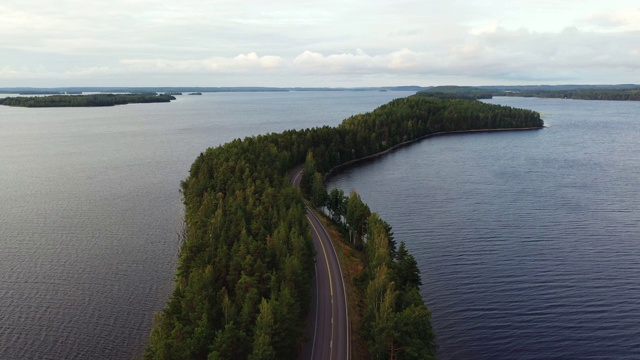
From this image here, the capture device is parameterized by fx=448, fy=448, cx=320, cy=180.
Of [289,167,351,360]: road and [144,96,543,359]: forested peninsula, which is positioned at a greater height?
[144,96,543,359]: forested peninsula

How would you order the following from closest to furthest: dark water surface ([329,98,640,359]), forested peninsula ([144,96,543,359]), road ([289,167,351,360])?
forested peninsula ([144,96,543,359])
road ([289,167,351,360])
dark water surface ([329,98,640,359])

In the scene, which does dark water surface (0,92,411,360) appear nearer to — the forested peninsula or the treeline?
the forested peninsula

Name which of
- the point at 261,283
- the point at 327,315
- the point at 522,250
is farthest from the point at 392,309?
the point at 522,250

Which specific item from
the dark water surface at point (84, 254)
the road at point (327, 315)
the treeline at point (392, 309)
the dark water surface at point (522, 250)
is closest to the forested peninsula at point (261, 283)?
the treeline at point (392, 309)

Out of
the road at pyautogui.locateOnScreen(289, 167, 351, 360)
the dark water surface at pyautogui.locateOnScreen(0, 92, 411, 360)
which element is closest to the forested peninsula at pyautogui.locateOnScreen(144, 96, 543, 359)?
the road at pyautogui.locateOnScreen(289, 167, 351, 360)

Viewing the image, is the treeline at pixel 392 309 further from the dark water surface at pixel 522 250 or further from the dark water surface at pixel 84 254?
the dark water surface at pixel 84 254

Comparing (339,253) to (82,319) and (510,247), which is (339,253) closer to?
(510,247)
